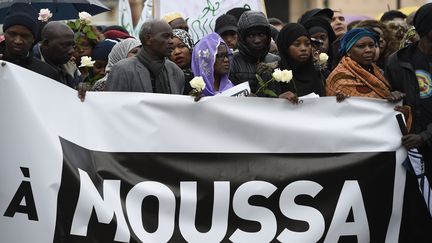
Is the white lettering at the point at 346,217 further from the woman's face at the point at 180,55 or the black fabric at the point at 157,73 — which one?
the woman's face at the point at 180,55

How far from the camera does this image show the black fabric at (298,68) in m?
8.52

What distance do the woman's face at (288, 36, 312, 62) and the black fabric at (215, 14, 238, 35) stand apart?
184 centimetres

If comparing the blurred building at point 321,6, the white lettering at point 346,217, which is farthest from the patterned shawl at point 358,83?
the blurred building at point 321,6

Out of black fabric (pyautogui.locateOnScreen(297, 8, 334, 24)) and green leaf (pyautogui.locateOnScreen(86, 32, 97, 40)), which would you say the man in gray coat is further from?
black fabric (pyautogui.locateOnScreen(297, 8, 334, 24))

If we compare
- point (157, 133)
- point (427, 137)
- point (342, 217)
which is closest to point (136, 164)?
point (157, 133)

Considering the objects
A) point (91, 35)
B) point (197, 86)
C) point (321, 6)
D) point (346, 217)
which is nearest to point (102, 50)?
point (91, 35)

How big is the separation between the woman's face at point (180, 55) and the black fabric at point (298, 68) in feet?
3.10

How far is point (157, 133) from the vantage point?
301 inches

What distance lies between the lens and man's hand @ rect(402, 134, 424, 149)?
7.67 m

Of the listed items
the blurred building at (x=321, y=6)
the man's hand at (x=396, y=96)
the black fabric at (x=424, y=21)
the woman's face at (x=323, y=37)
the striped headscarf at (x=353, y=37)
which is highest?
the black fabric at (x=424, y=21)

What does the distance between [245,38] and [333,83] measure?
4.17ft

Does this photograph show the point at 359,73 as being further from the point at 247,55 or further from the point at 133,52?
the point at 133,52

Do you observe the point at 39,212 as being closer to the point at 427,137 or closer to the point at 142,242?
the point at 142,242

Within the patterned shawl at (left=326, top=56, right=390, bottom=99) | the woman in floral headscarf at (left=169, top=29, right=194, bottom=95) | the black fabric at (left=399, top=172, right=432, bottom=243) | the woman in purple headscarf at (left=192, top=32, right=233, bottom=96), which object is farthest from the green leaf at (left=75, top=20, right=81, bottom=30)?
the black fabric at (left=399, top=172, right=432, bottom=243)
